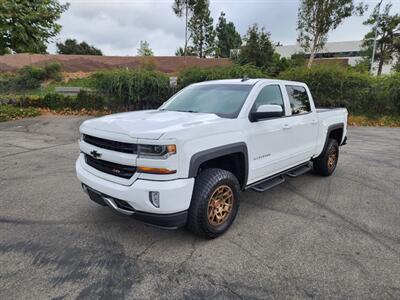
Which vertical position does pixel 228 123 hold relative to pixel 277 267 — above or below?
above

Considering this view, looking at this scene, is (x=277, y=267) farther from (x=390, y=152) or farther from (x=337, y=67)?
(x=337, y=67)

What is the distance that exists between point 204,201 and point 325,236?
1.55 metres

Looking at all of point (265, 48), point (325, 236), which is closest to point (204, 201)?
point (325, 236)

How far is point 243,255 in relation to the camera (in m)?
2.75

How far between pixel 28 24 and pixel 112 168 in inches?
280

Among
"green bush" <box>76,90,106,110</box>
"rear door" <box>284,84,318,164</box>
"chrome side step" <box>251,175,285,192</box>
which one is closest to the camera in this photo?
"chrome side step" <box>251,175,285,192</box>

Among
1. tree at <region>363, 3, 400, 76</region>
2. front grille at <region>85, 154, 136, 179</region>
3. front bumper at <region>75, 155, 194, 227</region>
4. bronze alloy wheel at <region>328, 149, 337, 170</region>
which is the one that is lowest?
bronze alloy wheel at <region>328, 149, 337, 170</region>

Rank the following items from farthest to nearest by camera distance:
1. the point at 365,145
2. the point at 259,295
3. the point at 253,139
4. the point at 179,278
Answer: the point at 365,145
the point at 253,139
the point at 179,278
the point at 259,295

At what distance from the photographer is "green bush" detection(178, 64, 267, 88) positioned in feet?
42.9

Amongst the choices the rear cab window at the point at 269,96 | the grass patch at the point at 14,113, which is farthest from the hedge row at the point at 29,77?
the rear cab window at the point at 269,96

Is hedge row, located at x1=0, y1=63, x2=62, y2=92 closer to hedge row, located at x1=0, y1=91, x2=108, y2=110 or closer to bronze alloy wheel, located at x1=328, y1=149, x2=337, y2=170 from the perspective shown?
→ hedge row, located at x1=0, y1=91, x2=108, y2=110

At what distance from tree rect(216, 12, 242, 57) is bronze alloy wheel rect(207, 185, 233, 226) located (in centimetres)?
5965

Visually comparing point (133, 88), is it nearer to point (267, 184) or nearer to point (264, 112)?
point (267, 184)

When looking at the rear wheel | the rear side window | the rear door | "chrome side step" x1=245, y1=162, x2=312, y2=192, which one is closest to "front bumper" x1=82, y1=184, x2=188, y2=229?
"chrome side step" x1=245, y1=162, x2=312, y2=192
